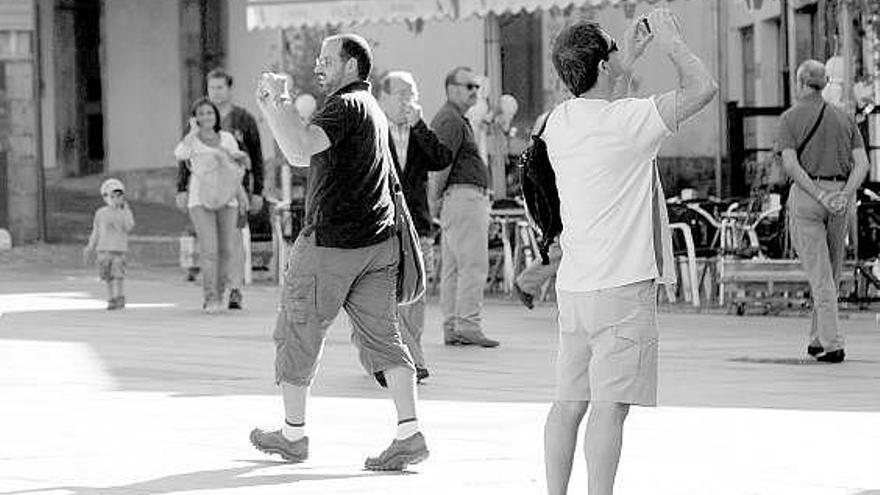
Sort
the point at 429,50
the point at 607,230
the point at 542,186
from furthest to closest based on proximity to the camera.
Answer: the point at 429,50
the point at 542,186
the point at 607,230

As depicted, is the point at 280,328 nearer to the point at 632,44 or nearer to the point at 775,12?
the point at 632,44

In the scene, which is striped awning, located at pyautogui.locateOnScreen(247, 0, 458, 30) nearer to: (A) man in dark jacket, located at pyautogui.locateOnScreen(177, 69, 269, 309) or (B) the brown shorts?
(A) man in dark jacket, located at pyautogui.locateOnScreen(177, 69, 269, 309)

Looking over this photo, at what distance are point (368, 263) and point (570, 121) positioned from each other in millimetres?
2555

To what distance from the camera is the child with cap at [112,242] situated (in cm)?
2195

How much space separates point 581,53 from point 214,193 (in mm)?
12696

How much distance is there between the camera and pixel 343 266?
10.3 m

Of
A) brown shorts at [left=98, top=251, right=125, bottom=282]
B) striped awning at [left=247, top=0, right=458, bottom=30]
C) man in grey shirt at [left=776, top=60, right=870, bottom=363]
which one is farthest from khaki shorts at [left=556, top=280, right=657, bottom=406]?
striped awning at [left=247, top=0, right=458, bottom=30]

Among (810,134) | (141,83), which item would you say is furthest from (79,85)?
(810,134)

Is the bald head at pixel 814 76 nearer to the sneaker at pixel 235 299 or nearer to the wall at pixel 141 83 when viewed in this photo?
the sneaker at pixel 235 299

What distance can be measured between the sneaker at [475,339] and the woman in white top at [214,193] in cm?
413

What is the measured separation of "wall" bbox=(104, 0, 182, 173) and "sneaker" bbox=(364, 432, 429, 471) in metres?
28.2

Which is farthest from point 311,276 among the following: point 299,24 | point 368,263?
point 299,24

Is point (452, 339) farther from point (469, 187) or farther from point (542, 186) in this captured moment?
point (542, 186)

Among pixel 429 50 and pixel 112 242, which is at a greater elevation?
pixel 429 50
